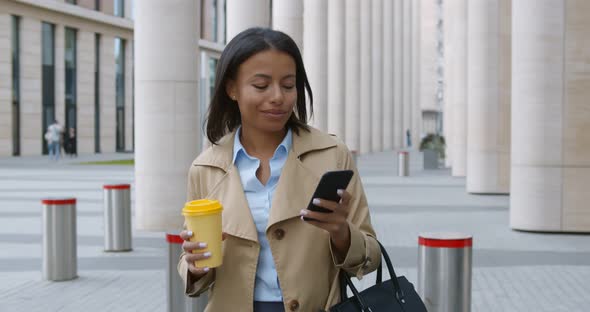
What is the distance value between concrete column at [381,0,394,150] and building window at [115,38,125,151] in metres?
19.2

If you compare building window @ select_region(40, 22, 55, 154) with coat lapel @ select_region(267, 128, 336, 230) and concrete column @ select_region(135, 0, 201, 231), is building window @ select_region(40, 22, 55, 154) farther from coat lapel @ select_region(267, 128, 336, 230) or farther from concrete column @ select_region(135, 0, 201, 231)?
coat lapel @ select_region(267, 128, 336, 230)

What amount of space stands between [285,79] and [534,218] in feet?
36.3

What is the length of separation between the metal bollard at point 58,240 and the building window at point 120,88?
148ft

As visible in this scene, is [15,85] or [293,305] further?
[15,85]

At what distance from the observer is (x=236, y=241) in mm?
2768

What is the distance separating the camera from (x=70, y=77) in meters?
48.6

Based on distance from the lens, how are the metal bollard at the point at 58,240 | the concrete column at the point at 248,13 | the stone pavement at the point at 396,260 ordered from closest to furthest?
the stone pavement at the point at 396,260, the metal bollard at the point at 58,240, the concrete column at the point at 248,13

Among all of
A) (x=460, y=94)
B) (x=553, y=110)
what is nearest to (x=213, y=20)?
(x=460, y=94)

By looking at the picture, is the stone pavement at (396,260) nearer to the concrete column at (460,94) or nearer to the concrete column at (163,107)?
the concrete column at (163,107)

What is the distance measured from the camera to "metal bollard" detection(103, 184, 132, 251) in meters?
Answer: 11.2

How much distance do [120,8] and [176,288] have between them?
49.3 meters

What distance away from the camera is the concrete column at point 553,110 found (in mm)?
12633

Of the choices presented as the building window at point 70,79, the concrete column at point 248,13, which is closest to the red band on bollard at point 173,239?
the concrete column at point 248,13

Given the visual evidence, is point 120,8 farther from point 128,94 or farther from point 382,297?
point 382,297
